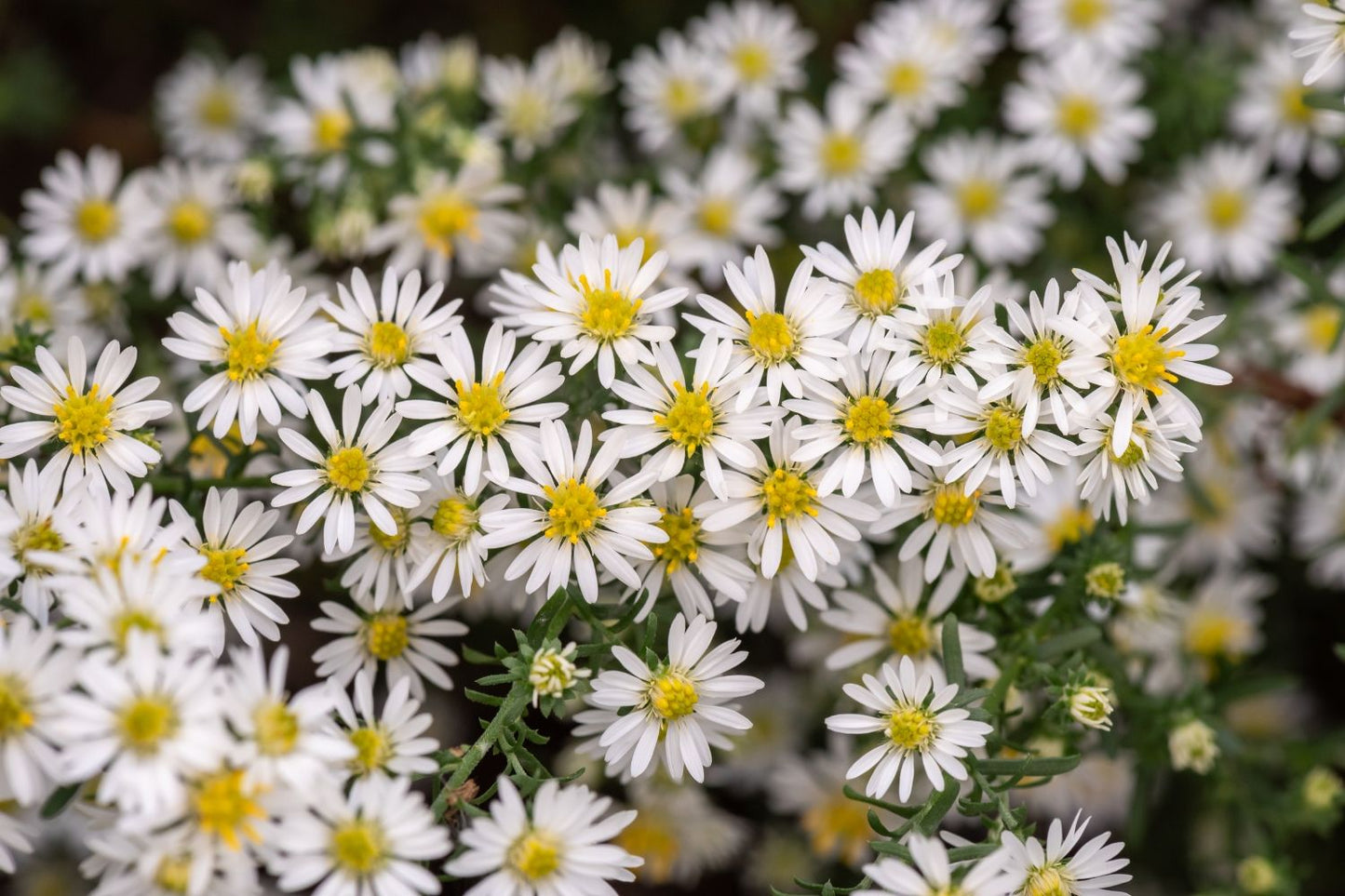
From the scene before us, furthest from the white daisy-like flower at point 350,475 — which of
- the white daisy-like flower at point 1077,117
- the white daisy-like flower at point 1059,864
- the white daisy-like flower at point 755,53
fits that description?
the white daisy-like flower at point 1077,117

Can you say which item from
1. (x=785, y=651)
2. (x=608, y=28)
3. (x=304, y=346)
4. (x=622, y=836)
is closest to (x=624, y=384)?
(x=304, y=346)

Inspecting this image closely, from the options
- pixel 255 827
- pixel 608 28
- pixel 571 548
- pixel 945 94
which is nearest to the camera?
pixel 255 827

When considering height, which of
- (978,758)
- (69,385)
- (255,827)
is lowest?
(255,827)

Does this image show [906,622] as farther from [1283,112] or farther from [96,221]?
[96,221]

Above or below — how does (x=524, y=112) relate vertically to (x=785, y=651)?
above

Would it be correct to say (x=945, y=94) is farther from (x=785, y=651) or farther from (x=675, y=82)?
(x=785, y=651)
